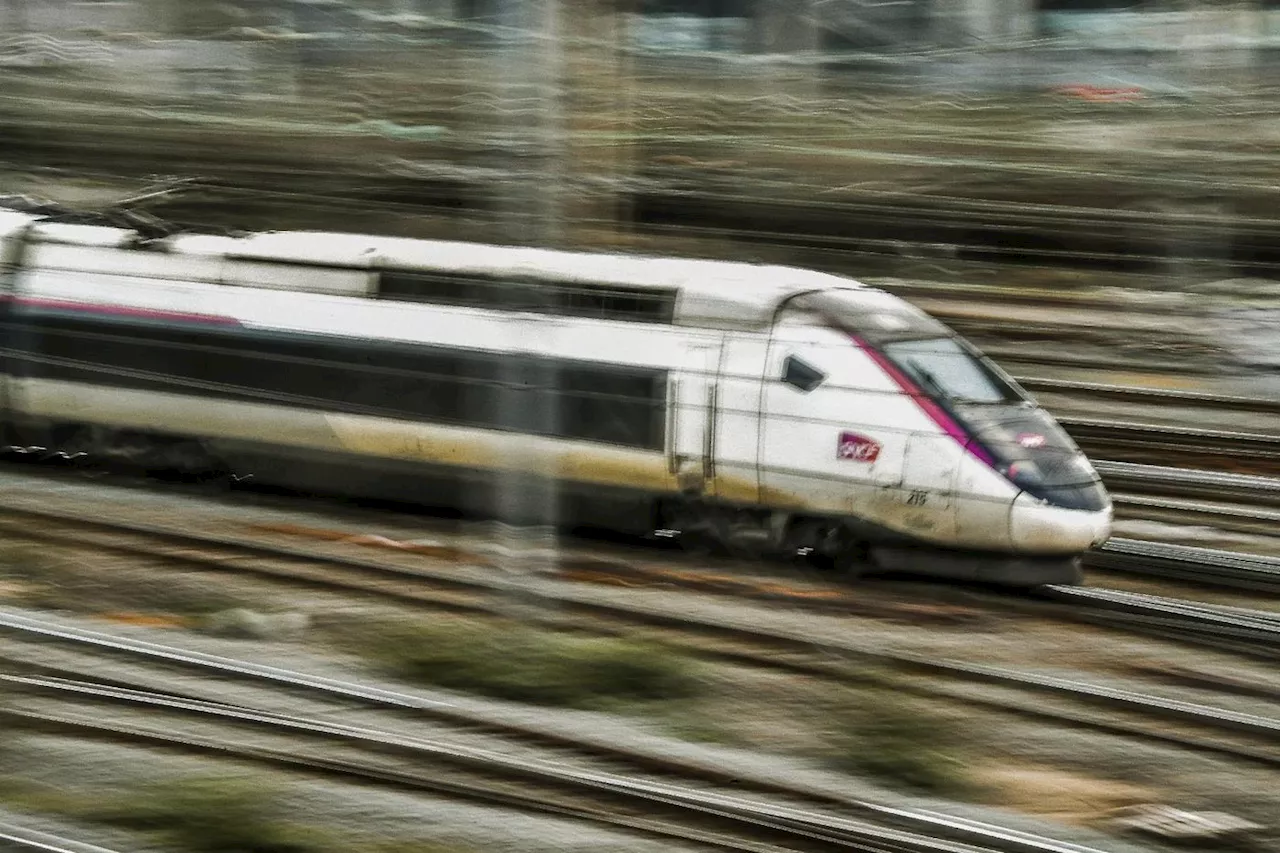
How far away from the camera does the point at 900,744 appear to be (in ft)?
16.4

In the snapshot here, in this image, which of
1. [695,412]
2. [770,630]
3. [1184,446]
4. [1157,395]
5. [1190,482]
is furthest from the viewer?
[1157,395]

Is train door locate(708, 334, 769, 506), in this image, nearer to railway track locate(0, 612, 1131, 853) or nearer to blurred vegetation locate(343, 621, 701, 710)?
blurred vegetation locate(343, 621, 701, 710)

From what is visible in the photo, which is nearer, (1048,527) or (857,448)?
(1048,527)

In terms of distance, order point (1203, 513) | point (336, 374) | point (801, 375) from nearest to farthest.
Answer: point (801, 375) < point (336, 374) < point (1203, 513)

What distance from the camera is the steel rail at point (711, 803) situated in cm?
431

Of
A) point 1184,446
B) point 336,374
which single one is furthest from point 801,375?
point 1184,446

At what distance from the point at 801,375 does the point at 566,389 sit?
1.26 m

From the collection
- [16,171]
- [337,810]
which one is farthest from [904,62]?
[337,810]

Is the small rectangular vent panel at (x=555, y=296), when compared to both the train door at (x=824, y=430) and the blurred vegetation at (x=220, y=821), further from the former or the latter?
the blurred vegetation at (x=220, y=821)

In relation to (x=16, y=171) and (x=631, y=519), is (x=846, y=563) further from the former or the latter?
(x=16, y=171)

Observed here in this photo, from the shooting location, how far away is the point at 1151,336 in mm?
12633

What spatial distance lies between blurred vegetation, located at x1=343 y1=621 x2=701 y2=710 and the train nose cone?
2100 millimetres

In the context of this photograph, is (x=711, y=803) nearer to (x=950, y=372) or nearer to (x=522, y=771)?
(x=522, y=771)

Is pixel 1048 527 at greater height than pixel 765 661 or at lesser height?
greater
